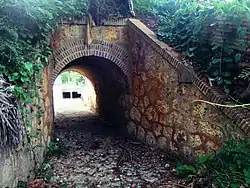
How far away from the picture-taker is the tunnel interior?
7.78 metres

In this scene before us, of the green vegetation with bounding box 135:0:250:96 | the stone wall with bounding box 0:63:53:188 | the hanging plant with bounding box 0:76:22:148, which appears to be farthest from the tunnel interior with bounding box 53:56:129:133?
the hanging plant with bounding box 0:76:22:148

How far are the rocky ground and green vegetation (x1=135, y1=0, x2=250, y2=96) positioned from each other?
2013mm

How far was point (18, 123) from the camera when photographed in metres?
3.47

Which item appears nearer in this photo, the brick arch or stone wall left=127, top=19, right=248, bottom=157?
stone wall left=127, top=19, right=248, bottom=157

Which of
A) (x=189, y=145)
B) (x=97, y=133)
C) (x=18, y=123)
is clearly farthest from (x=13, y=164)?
(x=97, y=133)

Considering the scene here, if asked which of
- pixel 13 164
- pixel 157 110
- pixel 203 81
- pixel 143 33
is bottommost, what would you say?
pixel 13 164

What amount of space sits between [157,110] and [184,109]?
95cm

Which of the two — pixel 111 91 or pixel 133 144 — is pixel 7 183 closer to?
pixel 133 144

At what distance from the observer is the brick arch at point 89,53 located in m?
6.67

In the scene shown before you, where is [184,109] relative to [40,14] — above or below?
below

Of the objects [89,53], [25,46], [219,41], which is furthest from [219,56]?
[25,46]

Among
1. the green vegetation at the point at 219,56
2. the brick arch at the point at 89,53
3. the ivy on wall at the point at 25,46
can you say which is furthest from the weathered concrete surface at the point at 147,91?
the ivy on wall at the point at 25,46

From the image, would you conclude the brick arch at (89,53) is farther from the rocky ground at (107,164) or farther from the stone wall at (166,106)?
the rocky ground at (107,164)

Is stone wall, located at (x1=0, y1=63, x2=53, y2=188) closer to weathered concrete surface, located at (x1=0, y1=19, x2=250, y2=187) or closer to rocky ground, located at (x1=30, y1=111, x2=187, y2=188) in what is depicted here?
weathered concrete surface, located at (x1=0, y1=19, x2=250, y2=187)
